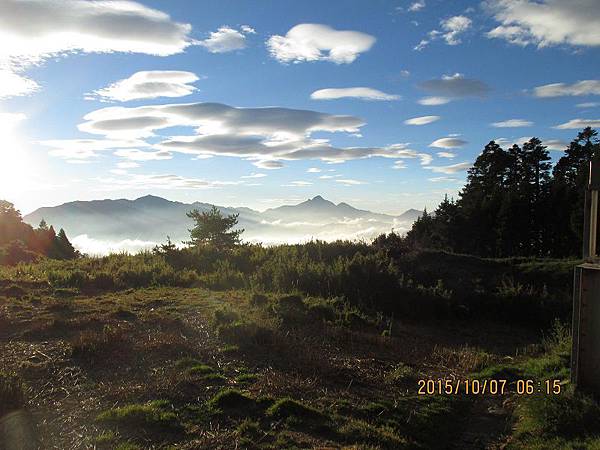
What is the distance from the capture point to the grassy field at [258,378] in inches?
217

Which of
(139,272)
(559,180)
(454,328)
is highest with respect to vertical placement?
(559,180)

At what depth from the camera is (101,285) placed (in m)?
15.3

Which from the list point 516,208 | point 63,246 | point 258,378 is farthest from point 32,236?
point 258,378

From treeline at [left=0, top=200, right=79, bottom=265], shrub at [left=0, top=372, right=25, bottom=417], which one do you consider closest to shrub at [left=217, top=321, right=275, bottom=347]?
shrub at [left=0, top=372, right=25, bottom=417]

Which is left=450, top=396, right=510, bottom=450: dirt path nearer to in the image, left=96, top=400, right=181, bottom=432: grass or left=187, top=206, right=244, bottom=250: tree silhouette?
left=96, top=400, right=181, bottom=432: grass

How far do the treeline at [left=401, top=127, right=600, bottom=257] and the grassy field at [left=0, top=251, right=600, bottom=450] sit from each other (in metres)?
28.2

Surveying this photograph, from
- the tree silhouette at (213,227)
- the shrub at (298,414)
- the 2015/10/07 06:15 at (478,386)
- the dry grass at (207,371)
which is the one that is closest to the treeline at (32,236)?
the tree silhouette at (213,227)

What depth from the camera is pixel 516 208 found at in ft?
139

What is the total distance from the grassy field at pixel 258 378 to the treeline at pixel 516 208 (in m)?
28.2

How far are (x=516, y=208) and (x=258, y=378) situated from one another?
40100mm

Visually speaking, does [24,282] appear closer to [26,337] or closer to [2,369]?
[26,337]

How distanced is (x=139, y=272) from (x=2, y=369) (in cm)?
955

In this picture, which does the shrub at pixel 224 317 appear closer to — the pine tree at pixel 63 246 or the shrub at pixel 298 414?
the shrub at pixel 298 414

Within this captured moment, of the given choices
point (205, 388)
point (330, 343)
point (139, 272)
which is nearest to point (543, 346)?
point (330, 343)
